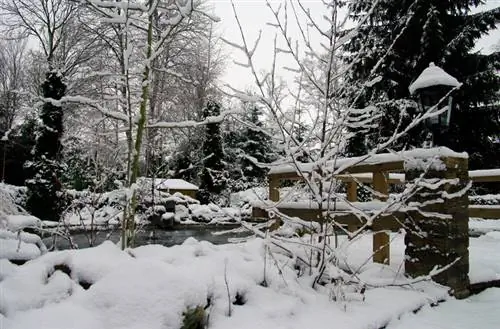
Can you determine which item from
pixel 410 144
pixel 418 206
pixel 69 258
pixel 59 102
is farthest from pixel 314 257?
pixel 410 144

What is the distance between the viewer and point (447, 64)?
1188 centimetres

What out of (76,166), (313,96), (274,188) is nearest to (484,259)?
(274,188)

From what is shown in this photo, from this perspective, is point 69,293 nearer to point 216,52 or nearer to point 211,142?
point 211,142

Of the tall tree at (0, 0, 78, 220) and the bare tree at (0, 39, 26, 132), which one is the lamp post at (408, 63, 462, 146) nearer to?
the tall tree at (0, 0, 78, 220)

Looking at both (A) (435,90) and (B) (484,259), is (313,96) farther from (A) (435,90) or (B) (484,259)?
(B) (484,259)

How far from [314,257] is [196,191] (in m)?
12.8

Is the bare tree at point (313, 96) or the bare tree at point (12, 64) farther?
the bare tree at point (12, 64)

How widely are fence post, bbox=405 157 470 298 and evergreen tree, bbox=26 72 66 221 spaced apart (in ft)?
31.1

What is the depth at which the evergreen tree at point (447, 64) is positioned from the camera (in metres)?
11.4

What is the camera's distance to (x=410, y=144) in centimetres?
1241

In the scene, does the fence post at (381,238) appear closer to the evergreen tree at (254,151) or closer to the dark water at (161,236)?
the dark water at (161,236)

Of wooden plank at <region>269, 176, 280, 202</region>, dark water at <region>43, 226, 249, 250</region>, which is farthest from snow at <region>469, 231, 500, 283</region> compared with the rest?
dark water at <region>43, 226, 249, 250</region>

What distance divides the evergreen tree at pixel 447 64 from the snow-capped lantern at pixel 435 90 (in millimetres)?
7682

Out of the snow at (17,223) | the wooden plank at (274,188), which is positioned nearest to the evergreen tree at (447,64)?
the wooden plank at (274,188)
